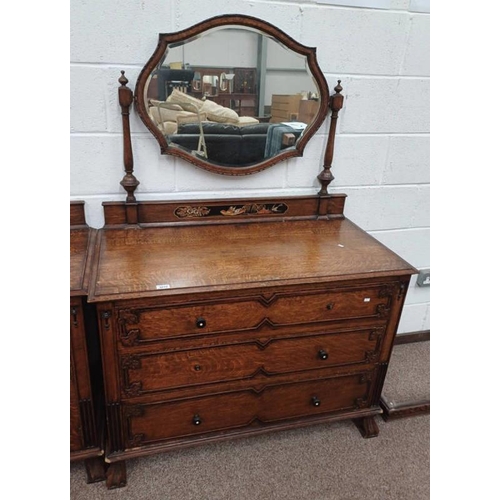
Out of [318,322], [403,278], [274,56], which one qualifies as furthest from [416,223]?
[274,56]

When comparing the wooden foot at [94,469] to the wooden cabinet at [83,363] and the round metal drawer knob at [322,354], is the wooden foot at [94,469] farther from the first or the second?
the round metal drawer knob at [322,354]

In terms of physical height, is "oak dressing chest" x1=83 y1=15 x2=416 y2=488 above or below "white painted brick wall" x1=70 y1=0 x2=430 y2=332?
below

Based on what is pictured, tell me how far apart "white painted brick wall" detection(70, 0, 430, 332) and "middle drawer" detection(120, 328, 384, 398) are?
0.63m

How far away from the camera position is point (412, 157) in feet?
6.18

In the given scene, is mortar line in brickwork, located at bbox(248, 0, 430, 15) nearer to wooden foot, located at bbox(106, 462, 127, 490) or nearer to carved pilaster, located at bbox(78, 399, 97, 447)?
carved pilaster, located at bbox(78, 399, 97, 447)

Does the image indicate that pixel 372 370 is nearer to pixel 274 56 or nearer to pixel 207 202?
pixel 207 202

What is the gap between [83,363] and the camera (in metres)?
1.28

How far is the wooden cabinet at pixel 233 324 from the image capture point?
4.17 feet

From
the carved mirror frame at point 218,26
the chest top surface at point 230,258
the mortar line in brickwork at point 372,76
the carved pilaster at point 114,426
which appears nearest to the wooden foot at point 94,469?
the carved pilaster at point 114,426

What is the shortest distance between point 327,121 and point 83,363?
130 cm

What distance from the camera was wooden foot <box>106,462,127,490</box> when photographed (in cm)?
148

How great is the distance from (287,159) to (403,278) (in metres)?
0.67

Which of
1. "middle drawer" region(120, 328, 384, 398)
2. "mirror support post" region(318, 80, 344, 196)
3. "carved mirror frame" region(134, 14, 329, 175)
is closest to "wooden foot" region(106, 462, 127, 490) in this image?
"middle drawer" region(120, 328, 384, 398)

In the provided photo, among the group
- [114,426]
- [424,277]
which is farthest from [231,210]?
[424,277]
